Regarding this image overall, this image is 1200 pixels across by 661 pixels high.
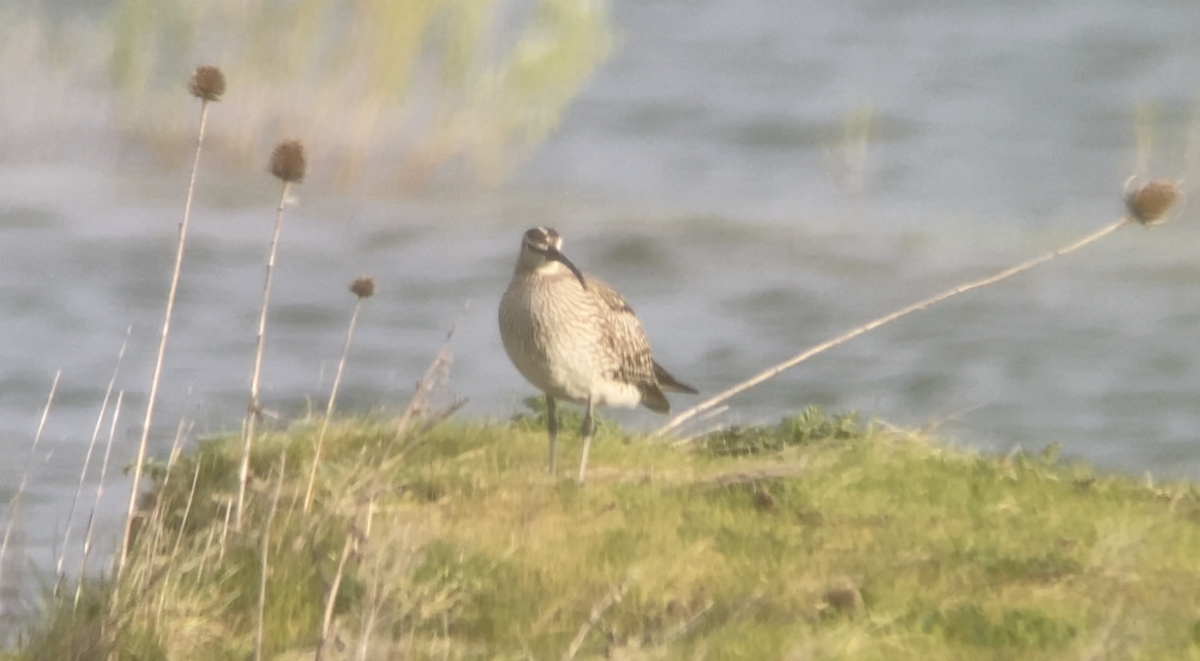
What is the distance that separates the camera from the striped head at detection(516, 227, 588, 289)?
7.79 metres

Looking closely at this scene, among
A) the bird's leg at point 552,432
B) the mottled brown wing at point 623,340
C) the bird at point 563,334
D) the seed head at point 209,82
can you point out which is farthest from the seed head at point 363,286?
the mottled brown wing at point 623,340

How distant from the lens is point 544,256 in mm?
7793

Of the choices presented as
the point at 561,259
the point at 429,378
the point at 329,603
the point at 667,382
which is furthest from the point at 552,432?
the point at 329,603

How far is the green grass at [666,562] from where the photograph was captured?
5.27m

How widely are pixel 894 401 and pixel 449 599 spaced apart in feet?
28.3

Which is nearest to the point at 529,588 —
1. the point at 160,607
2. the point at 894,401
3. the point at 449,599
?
the point at 449,599

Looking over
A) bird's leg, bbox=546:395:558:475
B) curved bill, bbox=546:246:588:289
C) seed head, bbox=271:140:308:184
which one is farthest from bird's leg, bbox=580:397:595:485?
seed head, bbox=271:140:308:184

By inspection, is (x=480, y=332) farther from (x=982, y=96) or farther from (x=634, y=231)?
(x=982, y=96)

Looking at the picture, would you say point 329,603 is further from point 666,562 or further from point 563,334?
point 563,334

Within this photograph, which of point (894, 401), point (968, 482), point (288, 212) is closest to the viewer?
point (968, 482)

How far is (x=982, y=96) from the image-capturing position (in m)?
20.5

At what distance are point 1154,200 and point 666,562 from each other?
254 cm

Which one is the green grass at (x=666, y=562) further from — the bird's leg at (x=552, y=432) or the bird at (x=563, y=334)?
the bird at (x=563, y=334)

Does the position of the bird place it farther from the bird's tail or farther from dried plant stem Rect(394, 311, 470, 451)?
dried plant stem Rect(394, 311, 470, 451)
